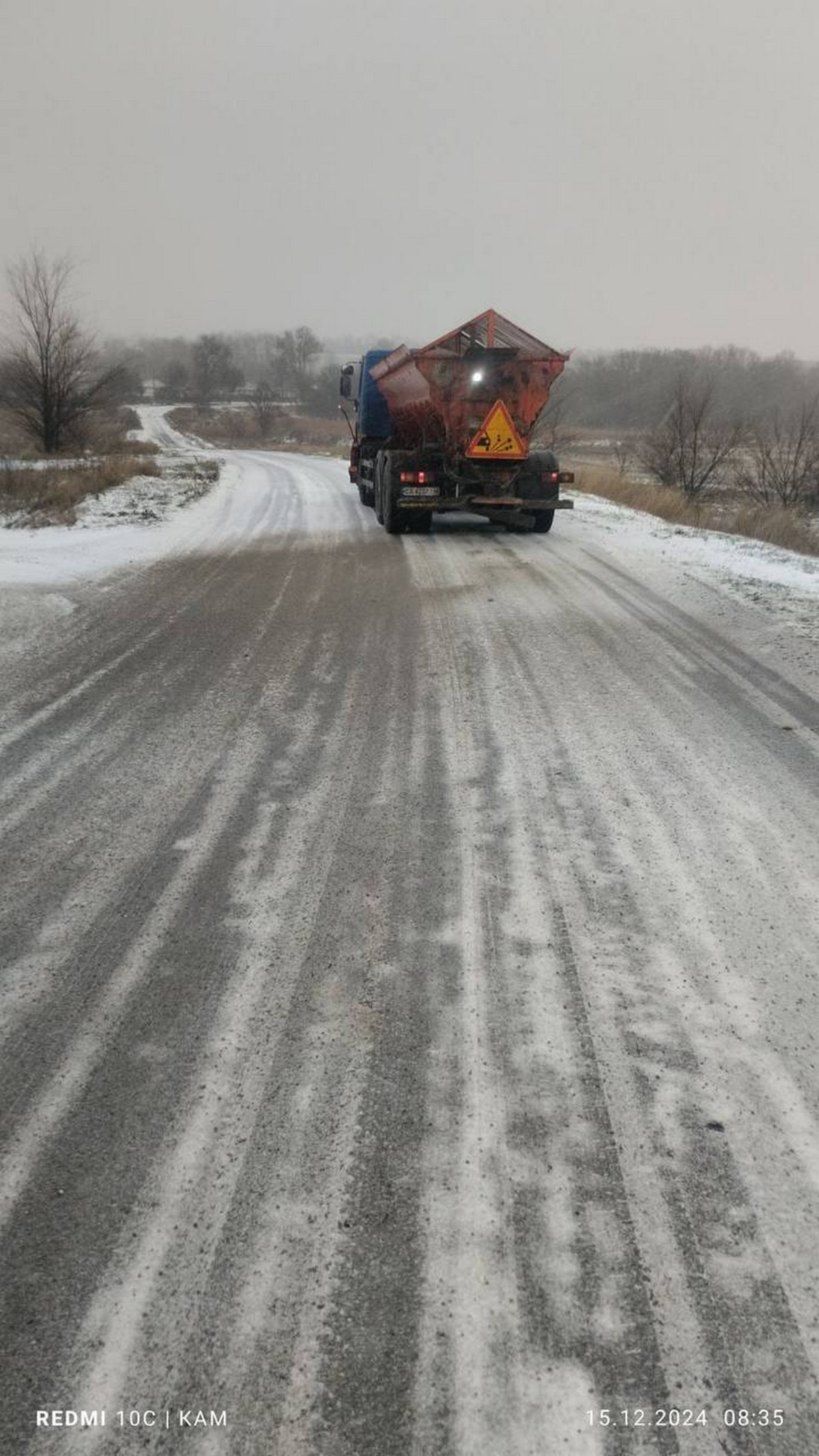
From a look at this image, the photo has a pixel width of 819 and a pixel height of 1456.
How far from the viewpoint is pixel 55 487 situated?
1498 centimetres

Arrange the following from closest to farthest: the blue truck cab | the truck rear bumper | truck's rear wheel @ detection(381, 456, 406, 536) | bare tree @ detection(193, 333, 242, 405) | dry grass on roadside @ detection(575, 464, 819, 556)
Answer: the truck rear bumper, truck's rear wheel @ detection(381, 456, 406, 536), the blue truck cab, dry grass on roadside @ detection(575, 464, 819, 556), bare tree @ detection(193, 333, 242, 405)

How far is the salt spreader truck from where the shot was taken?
10164 mm

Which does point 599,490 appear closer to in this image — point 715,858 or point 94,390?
point 715,858

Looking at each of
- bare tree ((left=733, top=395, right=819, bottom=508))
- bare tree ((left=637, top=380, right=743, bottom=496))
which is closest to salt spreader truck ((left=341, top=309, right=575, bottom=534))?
bare tree ((left=637, top=380, right=743, bottom=496))

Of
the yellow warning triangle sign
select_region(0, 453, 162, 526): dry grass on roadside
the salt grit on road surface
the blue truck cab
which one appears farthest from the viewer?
the blue truck cab

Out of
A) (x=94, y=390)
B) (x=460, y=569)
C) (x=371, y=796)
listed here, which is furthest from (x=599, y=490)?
(x=94, y=390)

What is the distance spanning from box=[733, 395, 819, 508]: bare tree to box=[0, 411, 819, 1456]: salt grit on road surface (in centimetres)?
1836

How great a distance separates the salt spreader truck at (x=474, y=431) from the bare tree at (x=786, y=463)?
12237 millimetres

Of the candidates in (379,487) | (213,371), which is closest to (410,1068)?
(379,487)

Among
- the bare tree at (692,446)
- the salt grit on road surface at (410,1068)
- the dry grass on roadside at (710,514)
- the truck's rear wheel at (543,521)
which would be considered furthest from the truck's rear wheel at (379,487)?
the bare tree at (692,446)

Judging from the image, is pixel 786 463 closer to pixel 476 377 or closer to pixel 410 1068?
pixel 476 377

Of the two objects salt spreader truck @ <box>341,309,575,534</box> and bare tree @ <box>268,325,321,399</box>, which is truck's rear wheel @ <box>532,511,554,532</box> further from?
bare tree @ <box>268,325,321,399</box>

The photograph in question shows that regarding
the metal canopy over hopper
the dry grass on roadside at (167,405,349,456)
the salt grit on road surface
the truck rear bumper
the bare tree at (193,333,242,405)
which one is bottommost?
the salt grit on road surface

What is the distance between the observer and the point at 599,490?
18172mm
